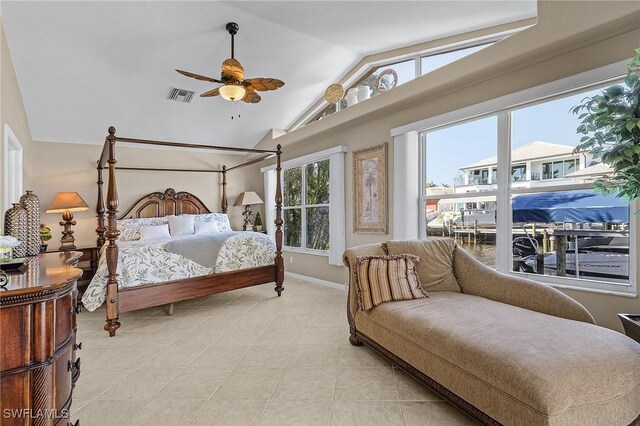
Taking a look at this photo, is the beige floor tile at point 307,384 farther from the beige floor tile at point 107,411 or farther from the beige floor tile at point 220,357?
the beige floor tile at point 107,411

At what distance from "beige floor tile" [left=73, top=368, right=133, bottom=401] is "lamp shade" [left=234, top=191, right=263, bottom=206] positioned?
4124 mm

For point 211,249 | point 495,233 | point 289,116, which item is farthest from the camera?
point 289,116

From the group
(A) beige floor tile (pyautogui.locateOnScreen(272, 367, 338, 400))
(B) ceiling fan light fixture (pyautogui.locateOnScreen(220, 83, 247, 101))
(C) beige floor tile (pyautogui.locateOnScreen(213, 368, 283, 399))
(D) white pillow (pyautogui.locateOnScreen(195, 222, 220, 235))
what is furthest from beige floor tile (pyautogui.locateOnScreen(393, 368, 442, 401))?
(D) white pillow (pyautogui.locateOnScreen(195, 222, 220, 235))

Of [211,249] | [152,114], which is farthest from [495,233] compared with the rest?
[152,114]

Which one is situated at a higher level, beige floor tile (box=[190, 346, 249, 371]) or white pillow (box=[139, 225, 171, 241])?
white pillow (box=[139, 225, 171, 241])

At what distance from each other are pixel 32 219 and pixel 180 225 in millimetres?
3366

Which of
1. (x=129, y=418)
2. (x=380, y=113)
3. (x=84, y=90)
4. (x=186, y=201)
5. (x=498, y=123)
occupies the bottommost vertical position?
(x=129, y=418)

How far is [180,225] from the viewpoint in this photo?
5273mm

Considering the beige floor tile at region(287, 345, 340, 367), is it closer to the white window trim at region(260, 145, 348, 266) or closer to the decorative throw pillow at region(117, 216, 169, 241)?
the white window trim at region(260, 145, 348, 266)

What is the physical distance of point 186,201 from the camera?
19.6 ft

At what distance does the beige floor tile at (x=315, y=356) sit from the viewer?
2.49m

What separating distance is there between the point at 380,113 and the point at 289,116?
2.18 meters

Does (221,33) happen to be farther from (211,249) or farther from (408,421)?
(408,421)

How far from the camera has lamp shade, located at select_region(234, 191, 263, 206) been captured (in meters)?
6.33
